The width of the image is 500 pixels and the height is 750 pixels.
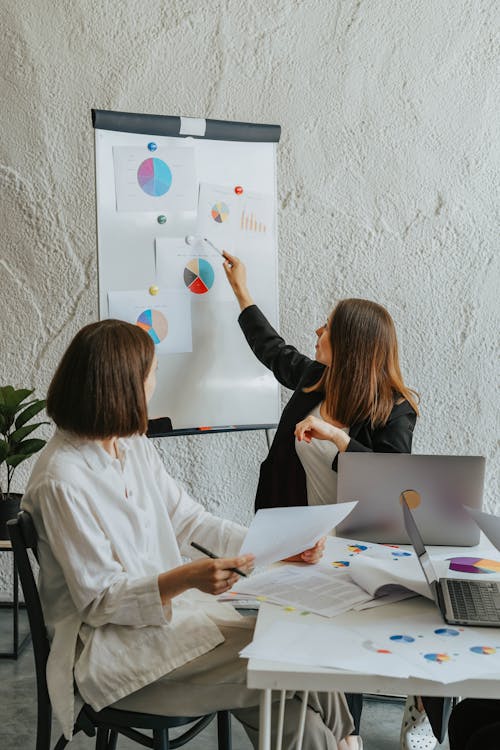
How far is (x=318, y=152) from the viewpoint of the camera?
3.16 metres

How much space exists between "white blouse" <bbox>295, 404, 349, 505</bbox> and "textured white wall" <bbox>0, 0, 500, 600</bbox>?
39.8 inches

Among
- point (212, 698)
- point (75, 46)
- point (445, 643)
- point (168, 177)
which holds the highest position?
point (75, 46)

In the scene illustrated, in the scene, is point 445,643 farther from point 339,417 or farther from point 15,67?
point 15,67

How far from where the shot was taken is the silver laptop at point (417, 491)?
5.24 ft

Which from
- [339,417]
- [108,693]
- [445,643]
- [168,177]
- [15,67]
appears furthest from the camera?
[15,67]

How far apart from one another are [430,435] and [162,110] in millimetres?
1679

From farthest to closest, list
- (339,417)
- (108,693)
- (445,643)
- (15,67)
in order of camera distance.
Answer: (15,67) → (339,417) → (108,693) → (445,643)

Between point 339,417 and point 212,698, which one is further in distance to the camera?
point 339,417

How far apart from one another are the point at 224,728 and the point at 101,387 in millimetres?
807

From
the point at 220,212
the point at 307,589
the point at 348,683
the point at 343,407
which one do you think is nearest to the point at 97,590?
the point at 307,589

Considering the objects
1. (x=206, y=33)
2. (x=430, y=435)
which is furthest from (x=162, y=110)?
(x=430, y=435)

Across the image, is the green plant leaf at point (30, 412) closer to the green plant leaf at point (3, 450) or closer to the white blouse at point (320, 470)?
the green plant leaf at point (3, 450)

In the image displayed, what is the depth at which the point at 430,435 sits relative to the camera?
322cm

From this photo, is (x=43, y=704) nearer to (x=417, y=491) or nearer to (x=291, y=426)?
(x=417, y=491)
